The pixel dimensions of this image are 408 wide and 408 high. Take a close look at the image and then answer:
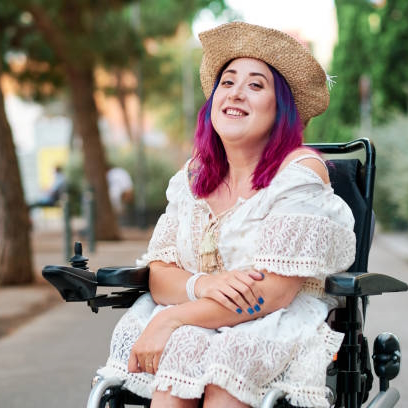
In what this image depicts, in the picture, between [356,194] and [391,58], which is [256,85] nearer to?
[356,194]

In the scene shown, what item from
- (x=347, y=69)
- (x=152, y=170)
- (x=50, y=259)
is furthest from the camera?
(x=347, y=69)

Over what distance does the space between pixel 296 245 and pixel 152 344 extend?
553 millimetres

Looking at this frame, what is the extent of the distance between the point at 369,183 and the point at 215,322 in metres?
0.98

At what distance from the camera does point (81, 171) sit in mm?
26438

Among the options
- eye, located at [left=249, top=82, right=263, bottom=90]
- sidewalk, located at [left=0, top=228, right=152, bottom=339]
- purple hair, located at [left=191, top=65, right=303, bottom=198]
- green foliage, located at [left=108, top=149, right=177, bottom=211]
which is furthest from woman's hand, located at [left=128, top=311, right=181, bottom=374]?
green foliage, located at [left=108, top=149, right=177, bottom=211]

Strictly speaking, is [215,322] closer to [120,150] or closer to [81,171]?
[81,171]

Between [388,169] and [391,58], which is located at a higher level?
[391,58]

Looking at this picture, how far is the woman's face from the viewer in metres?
3.05

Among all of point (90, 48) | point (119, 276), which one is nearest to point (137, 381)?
point (119, 276)

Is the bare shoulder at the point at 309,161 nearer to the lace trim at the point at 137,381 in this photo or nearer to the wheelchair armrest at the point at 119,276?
the wheelchair armrest at the point at 119,276

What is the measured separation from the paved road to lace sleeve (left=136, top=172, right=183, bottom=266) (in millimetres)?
2038

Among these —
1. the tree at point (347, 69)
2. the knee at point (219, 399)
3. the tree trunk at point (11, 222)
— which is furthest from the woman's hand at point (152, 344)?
the tree at point (347, 69)

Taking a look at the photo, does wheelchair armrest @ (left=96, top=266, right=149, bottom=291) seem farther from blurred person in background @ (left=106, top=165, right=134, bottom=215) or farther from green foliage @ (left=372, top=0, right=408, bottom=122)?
green foliage @ (left=372, top=0, right=408, bottom=122)

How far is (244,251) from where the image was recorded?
117 inches
